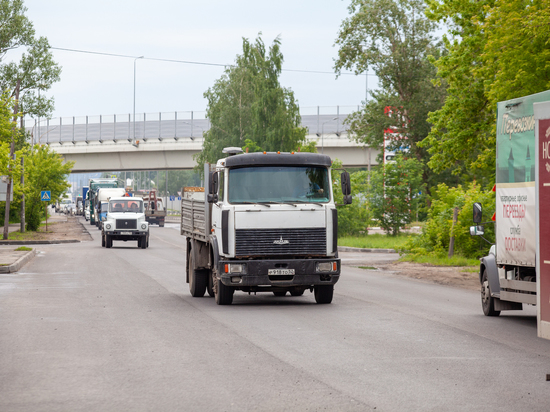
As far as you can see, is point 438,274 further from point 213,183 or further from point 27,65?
point 27,65

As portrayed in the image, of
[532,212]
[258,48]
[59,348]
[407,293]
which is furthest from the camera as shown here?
[258,48]

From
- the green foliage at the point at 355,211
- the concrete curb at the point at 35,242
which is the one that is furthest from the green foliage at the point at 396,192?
the concrete curb at the point at 35,242

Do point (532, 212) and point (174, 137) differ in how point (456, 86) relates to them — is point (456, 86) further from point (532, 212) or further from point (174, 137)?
point (174, 137)

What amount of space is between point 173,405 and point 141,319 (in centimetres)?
620

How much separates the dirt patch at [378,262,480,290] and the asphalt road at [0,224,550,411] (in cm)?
383

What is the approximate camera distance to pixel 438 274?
23.7 metres

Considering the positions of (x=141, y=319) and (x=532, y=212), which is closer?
(x=532, y=212)

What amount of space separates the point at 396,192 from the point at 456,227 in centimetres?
1477

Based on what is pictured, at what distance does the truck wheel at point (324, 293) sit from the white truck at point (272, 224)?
0.02m

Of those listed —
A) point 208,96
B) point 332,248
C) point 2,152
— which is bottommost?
point 332,248

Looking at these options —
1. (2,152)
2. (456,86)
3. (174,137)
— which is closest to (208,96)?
(174,137)

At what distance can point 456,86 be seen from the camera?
26.5m

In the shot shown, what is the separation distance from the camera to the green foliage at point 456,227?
27641 mm

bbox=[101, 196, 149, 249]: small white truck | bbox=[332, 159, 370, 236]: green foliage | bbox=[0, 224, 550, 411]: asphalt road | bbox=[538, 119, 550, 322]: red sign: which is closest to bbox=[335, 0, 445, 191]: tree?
bbox=[332, 159, 370, 236]: green foliage
